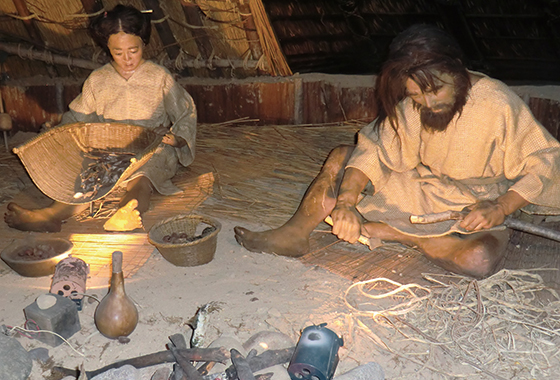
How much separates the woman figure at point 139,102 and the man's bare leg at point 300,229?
0.91 metres

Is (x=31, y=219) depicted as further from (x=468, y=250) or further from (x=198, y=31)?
(x=198, y=31)

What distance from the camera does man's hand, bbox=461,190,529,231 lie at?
2670mm

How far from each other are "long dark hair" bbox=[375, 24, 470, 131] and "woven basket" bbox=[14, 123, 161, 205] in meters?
1.49

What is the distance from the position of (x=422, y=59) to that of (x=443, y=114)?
13.8 inches

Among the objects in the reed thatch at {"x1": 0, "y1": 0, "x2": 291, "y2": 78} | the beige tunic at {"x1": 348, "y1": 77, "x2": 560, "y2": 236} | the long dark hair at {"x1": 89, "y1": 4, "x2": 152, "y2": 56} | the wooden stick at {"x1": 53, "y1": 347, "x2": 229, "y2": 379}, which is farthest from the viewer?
the reed thatch at {"x1": 0, "y1": 0, "x2": 291, "y2": 78}

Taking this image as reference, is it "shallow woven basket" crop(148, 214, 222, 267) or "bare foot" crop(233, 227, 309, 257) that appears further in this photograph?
"bare foot" crop(233, 227, 309, 257)

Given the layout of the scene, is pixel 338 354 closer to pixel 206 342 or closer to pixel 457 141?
pixel 206 342

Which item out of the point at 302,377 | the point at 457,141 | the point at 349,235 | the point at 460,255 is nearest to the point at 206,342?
the point at 302,377

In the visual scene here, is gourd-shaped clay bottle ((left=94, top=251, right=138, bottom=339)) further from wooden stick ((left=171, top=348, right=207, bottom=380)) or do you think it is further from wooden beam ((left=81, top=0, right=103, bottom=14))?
wooden beam ((left=81, top=0, right=103, bottom=14))

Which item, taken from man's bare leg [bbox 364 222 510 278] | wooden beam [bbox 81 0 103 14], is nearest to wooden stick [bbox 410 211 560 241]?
man's bare leg [bbox 364 222 510 278]

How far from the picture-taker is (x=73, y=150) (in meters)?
3.74

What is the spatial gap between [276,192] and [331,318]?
1596 mm

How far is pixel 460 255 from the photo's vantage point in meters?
2.87

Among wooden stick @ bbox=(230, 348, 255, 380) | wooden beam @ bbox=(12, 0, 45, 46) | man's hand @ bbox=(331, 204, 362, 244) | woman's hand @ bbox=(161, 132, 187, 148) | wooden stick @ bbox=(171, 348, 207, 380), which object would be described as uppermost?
wooden beam @ bbox=(12, 0, 45, 46)
